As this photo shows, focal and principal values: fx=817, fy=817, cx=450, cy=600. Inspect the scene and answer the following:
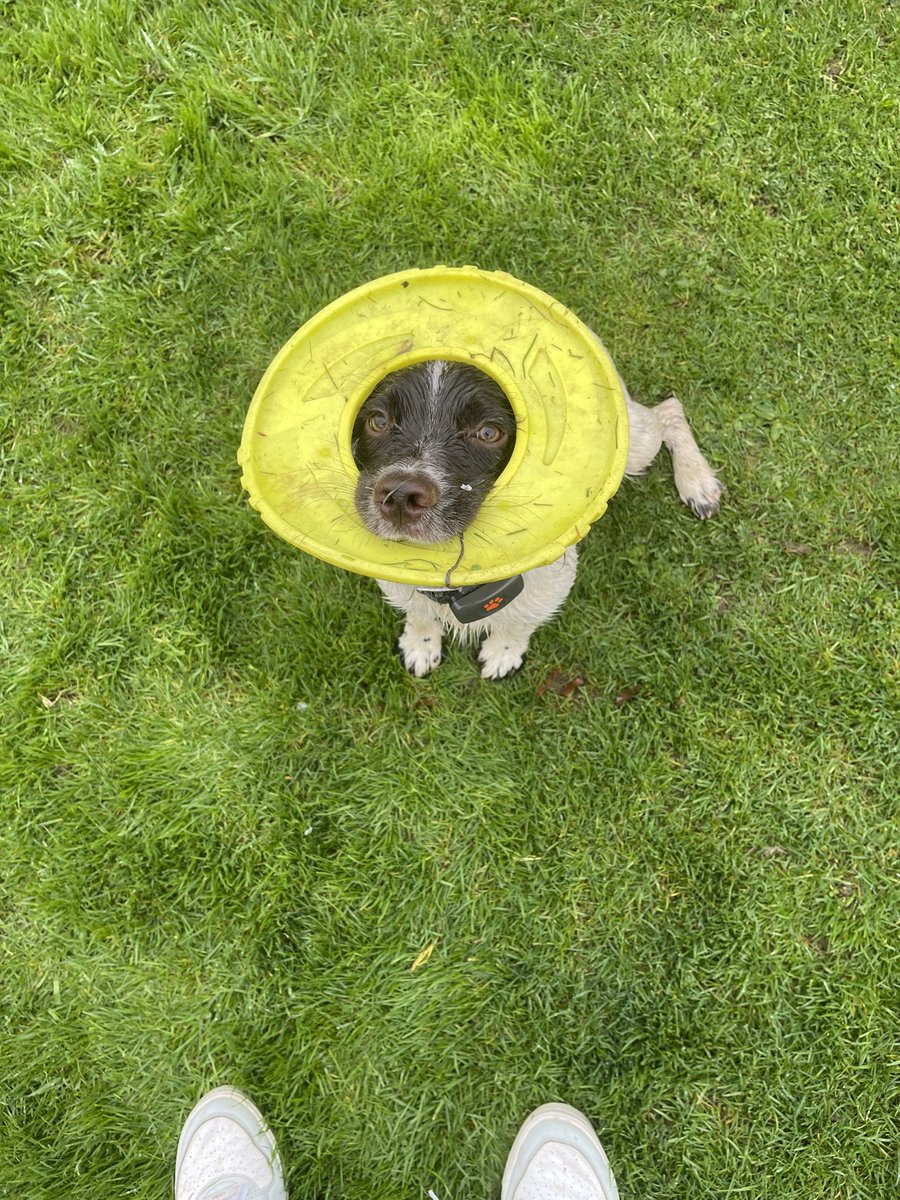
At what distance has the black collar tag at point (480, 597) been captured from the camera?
10.9 feet

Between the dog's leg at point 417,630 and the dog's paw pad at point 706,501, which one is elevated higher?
the dog's paw pad at point 706,501

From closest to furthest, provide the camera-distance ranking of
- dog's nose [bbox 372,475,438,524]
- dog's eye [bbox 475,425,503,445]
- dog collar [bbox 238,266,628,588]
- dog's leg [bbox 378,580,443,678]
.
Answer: dog's nose [bbox 372,475,438,524] → dog collar [bbox 238,266,628,588] → dog's eye [bbox 475,425,503,445] → dog's leg [bbox 378,580,443,678]

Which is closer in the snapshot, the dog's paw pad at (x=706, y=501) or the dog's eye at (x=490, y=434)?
the dog's eye at (x=490, y=434)

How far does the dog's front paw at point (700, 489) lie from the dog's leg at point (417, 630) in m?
1.50

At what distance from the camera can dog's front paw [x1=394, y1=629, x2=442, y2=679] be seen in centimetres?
417

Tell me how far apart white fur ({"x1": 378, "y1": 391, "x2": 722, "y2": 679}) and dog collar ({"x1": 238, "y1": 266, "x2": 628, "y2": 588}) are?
0.57m

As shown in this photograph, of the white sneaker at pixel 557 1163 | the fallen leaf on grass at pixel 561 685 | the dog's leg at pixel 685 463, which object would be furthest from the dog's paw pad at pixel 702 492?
the white sneaker at pixel 557 1163

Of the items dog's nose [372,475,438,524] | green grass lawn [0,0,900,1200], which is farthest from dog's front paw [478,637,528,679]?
dog's nose [372,475,438,524]

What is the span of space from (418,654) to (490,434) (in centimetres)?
142

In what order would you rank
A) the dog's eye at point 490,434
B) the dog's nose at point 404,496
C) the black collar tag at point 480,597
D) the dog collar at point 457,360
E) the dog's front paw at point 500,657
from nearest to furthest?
the dog's nose at point 404,496 < the dog collar at point 457,360 < the dog's eye at point 490,434 < the black collar tag at point 480,597 < the dog's front paw at point 500,657

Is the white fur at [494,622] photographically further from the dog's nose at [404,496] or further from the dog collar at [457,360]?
the dog's nose at [404,496]

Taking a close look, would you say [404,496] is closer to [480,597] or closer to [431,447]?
[431,447]

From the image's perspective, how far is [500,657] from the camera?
4168 mm

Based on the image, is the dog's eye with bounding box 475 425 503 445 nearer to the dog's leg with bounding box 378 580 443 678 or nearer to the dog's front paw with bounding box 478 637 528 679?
the dog's leg with bounding box 378 580 443 678
